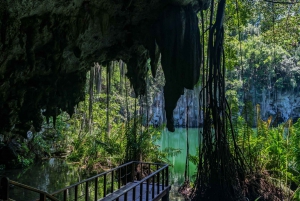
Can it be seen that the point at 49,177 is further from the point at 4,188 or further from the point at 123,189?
the point at 4,188

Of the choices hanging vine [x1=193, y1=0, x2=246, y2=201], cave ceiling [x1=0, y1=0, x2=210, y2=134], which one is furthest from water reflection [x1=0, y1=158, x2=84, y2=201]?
hanging vine [x1=193, y1=0, x2=246, y2=201]

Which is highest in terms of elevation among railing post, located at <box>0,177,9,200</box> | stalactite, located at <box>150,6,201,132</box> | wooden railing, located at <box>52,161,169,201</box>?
stalactite, located at <box>150,6,201,132</box>

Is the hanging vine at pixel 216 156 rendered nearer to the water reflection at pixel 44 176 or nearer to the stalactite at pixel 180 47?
the stalactite at pixel 180 47

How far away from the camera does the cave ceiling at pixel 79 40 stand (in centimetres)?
487

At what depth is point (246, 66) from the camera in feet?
115

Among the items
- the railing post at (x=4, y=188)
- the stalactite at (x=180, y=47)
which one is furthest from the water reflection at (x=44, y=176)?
the railing post at (x=4, y=188)

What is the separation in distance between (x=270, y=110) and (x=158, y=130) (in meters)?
31.1

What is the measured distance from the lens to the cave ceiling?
4867mm

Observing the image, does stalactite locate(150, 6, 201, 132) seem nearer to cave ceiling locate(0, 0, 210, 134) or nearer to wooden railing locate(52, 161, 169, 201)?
cave ceiling locate(0, 0, 210, 134)

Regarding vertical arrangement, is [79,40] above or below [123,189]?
above

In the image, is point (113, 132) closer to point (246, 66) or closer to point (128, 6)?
point (128, 6)

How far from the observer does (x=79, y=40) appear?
19.9ft

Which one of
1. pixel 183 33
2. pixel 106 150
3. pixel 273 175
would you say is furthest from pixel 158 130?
pixel 183 33

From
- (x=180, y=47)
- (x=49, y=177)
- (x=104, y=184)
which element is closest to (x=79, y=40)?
(x=180, y=47)
